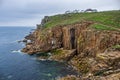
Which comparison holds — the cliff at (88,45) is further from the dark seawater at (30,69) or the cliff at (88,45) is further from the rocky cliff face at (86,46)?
the dark seawater at (30,69)

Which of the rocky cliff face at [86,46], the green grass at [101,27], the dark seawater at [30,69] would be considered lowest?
the dark seawater at [30,69]

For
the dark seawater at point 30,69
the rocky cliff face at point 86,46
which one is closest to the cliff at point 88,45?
the rocky cliff face at point 86,46

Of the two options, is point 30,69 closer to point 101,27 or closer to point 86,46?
point 86,46

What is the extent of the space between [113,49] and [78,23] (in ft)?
140

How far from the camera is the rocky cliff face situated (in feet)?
293

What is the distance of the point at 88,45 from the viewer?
381ft

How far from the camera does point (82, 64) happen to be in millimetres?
102812

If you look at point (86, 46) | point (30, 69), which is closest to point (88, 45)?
point (86, 46)

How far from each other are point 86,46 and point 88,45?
1.45 metres

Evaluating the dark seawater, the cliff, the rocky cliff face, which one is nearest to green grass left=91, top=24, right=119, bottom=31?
the cliff

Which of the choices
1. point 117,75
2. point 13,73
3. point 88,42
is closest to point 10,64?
point 13,73

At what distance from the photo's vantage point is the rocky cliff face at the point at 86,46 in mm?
89238

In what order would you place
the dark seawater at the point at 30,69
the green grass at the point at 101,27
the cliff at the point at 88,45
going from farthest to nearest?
the green grass at the point at 101,27
the dark seawater at the point at 30,69
the cliff at the point at 88,45

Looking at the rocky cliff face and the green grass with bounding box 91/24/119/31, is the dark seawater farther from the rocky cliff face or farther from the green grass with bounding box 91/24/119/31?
the green grass with bounding box 91/24/119/31
